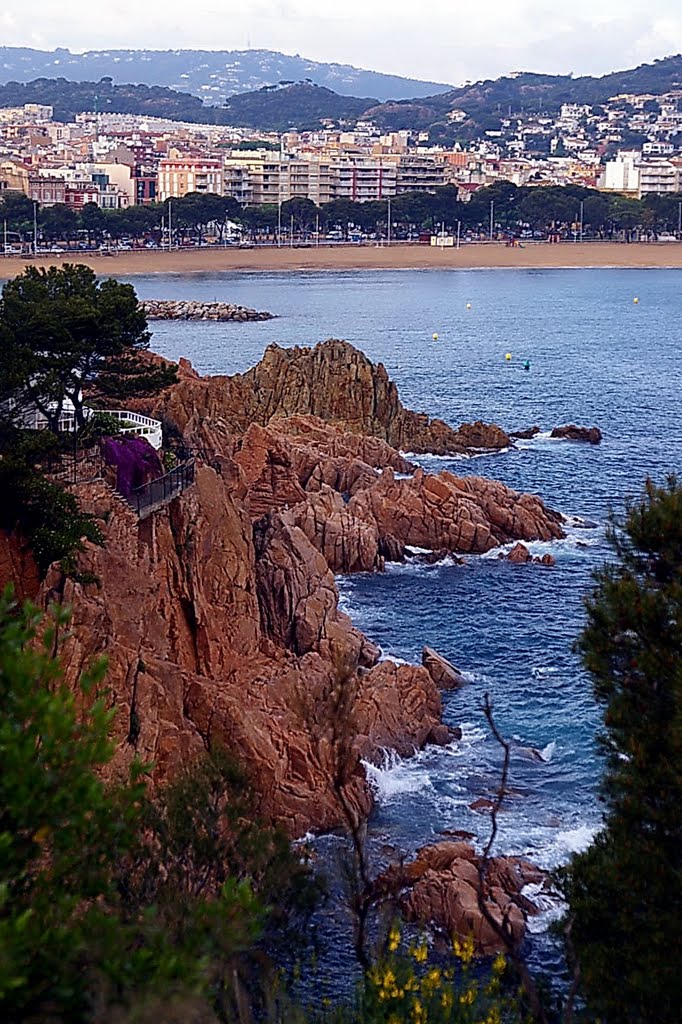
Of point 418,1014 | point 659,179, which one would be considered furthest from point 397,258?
point 418,1014

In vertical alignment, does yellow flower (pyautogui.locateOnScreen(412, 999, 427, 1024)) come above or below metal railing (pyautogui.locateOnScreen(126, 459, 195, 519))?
below

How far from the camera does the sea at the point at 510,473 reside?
21531 millimetres

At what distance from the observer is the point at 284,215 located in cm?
14888

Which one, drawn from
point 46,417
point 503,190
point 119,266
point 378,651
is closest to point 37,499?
point 46,417

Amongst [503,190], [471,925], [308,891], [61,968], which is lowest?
[471,925]

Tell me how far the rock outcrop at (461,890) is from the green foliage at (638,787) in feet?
17.4

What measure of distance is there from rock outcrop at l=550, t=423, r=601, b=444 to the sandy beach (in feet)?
249

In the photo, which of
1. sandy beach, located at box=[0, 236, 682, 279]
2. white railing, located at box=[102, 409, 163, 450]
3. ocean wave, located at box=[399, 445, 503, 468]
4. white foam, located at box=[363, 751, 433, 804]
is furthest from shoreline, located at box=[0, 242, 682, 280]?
white foam, located at box=[363, 751, 433, 804]

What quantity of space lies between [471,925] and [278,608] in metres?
10.0

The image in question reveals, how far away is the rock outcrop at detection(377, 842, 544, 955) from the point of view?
17047mm

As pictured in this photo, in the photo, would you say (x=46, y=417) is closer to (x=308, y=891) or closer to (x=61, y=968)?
(x=308, y=891)

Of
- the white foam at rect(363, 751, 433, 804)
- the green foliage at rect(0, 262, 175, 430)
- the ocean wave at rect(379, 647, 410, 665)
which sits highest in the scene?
the green foliage at rect(0, 262, 175, 430)

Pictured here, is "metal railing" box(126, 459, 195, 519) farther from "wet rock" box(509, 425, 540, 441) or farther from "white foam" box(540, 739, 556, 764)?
"wet rock" box(509, 425, 540, 441)

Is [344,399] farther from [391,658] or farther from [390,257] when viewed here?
[390,257]
